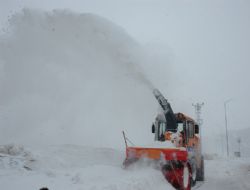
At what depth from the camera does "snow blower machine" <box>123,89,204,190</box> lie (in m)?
10.1

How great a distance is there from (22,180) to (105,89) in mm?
16346

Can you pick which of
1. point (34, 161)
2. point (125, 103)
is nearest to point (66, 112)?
point (125, 103)

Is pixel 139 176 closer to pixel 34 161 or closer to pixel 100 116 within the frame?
pixel 34 161

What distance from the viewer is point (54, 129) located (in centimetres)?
2006

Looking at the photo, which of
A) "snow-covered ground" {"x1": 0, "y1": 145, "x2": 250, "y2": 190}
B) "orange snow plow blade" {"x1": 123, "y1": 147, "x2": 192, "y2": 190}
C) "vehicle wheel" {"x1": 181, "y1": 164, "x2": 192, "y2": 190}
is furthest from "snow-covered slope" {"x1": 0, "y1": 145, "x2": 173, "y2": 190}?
"vehicle wheel" {"x1": 181, "y1": 164, "x2": 192, "y2": 190}

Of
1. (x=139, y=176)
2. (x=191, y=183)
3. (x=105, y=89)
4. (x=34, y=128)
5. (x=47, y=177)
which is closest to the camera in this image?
(x=47, y=177)

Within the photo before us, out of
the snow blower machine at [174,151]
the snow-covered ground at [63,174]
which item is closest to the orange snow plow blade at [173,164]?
the snow blower machine at [174,151]

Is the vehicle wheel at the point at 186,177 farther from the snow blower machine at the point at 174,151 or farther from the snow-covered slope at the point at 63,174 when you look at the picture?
the snow-covered slope at the point at 63,174

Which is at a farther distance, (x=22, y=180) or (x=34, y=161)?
(x=34, y=161)

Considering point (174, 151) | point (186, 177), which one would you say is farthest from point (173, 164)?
point (186, 177)

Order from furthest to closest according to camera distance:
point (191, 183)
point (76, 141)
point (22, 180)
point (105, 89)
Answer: point (105, 89)
point (76, 141)
point (191, 183)
point (22, 180)

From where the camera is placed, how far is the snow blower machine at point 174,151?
10133 mm

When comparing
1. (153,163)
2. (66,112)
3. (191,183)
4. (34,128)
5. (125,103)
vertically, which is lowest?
(191,183)

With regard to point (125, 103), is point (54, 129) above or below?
below
